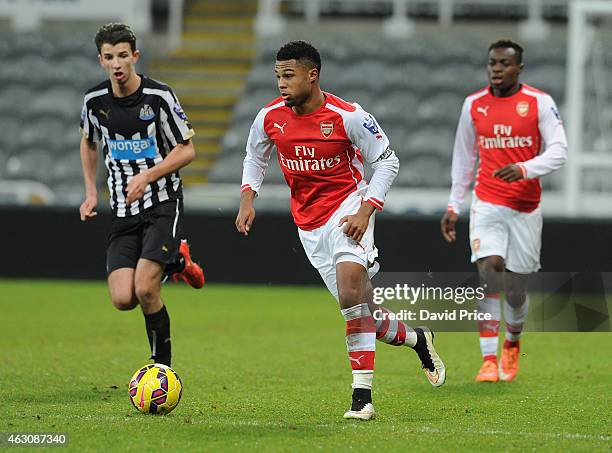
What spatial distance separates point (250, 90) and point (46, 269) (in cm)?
607

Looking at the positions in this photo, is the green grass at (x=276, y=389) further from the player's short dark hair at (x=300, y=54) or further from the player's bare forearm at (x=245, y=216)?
the player's short dark hair at (x=300, y=54)

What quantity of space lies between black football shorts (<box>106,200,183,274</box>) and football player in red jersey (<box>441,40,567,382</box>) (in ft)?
7.55

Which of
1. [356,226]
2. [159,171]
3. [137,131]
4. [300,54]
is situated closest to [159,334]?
[159,171]

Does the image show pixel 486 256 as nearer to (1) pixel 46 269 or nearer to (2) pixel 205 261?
(2) pixel 205 261

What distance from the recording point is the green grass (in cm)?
598

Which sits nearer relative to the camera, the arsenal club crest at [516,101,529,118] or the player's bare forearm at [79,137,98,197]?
the player's bare forearm at [79,137,98,197]

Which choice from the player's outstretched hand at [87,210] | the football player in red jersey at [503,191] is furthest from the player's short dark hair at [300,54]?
the football player in red jersey at [503,191]

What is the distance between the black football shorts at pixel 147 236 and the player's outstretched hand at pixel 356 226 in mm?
1457

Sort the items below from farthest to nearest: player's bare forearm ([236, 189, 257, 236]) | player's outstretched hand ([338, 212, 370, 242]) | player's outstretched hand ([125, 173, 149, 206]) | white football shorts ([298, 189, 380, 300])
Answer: player's outstretched hand ([125, 173, 149, 206])
player's bare forearm ([236, 189, 257, 236])
white football shorts ([298, 189, 380, 300])
player's outstretched hand ([338, 212, 370, 242])

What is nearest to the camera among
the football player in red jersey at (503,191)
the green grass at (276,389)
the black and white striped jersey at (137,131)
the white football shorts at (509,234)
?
the green grass at (276,389)

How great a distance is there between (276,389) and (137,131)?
197 centimetres

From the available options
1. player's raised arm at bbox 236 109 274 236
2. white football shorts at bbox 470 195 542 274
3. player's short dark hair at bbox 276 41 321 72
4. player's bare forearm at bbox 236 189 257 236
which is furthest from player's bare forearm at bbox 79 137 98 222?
white football shorts at bbox 470 195 542 274

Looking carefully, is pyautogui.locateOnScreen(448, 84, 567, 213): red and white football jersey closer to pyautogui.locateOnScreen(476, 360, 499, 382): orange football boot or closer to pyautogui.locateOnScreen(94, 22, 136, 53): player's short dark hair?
pyautogui.locateOnScreen(476, 360, 499, 382): orange football boot

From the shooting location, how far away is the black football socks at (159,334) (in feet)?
24.8
